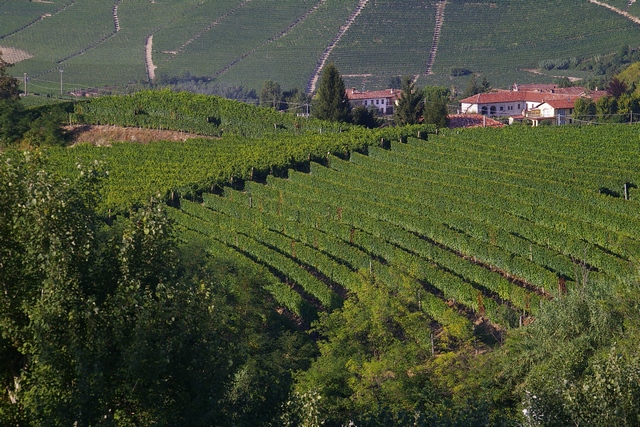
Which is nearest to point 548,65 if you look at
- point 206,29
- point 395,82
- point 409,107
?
point 395,82

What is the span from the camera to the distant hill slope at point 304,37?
146375 millimetres

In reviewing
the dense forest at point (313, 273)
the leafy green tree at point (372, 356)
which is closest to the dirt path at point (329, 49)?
the dense forest at point (313, 273)

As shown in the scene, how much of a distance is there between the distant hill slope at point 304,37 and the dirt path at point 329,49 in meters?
0.32

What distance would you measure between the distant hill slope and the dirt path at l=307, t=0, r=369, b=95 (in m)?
0.32

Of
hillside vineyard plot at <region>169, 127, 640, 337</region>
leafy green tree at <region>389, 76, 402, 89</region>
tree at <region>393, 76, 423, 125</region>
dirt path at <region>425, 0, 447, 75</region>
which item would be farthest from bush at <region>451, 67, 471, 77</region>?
hillside vineyard plot at <region>169, 127, 640, 337</region>

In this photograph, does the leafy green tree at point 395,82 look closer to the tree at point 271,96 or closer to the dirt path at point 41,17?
the tree at point 271,96

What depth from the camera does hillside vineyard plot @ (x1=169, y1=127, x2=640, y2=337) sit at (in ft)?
110

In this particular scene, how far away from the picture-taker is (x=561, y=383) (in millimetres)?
19125

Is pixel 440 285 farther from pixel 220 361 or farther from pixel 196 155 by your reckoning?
pixel 196 155

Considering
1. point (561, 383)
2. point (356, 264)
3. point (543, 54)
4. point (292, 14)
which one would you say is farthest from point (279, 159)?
point (292, 14)

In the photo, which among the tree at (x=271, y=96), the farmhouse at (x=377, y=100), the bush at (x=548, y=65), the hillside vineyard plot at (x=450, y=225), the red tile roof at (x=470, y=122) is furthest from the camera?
the bush at (x=548, y=65)

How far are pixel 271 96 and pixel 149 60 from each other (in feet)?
158

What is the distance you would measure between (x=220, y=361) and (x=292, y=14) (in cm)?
15533

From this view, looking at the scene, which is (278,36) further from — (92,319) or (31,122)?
(92,319)
